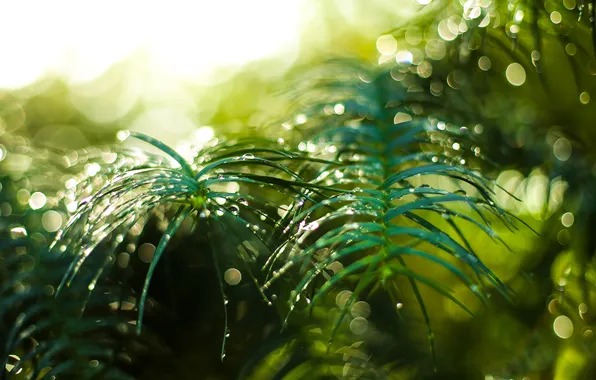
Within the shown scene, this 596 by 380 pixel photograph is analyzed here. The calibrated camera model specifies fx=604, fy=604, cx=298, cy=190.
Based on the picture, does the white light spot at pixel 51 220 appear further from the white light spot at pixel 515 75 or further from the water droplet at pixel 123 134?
the white light spot at pixel 515 75

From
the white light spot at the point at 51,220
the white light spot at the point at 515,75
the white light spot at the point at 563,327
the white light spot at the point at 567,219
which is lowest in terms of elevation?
the white light spot at the point at 563,327

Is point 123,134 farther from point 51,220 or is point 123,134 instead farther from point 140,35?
point 140,35

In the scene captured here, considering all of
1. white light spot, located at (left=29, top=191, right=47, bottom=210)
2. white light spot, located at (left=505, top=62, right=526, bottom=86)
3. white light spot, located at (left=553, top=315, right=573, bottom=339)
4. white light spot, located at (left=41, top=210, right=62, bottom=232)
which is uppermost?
white light spot, located at (left=505, top=62, right=526, bottom=86)

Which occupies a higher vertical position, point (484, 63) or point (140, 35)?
point (140, 35)

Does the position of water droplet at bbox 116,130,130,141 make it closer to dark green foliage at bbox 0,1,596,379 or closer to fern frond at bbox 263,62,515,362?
dark green foliage at bbox 0,1,596,379

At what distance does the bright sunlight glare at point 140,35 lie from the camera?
1444 millimetres

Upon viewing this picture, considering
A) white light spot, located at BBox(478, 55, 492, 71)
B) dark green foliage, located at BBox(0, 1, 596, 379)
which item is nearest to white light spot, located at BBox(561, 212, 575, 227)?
dark green foliage, located at BBox(0, 1, 596, 379)

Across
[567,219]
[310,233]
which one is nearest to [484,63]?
[567,219]

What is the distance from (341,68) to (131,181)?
1.28 feet

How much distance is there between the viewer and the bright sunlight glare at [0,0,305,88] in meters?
1.44

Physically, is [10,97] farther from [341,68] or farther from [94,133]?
[341,68]

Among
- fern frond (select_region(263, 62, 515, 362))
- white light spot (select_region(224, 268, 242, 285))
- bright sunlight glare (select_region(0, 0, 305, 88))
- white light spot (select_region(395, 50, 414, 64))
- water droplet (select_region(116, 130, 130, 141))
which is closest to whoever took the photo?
fern frond (select_region(263, 62, 515, 362))

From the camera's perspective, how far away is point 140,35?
1884mm

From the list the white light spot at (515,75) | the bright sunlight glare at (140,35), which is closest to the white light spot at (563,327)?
A: the white light spot at (515,75)
